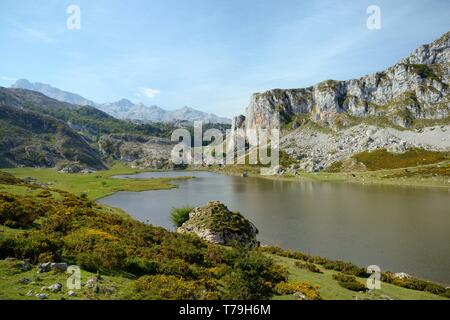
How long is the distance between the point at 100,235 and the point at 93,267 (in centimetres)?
654

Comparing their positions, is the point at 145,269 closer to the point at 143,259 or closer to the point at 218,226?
the point at 143,259

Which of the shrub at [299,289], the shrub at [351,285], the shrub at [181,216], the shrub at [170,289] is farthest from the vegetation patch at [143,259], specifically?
the shrub at [181,216]

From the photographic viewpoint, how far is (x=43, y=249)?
22312mm

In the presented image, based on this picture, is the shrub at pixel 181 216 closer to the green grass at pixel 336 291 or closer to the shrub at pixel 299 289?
the green grass at pixel 336 291

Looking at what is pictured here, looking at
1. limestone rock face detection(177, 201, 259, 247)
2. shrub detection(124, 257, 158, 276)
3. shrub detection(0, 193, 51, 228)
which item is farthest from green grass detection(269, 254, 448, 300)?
shrub detection(0, 193, 51, 228)

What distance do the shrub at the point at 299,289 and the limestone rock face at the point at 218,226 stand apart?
1812cm

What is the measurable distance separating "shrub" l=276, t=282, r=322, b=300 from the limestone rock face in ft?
59.4

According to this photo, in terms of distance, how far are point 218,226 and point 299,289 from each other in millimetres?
22757

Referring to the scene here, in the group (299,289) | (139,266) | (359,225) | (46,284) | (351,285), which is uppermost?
(46,284)

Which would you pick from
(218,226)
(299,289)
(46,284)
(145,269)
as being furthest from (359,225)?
(46,284)

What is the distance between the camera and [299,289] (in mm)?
22984

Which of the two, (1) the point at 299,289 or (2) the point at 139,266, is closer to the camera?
(1) the point at 299,289

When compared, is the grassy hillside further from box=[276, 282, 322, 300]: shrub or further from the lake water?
the lake water

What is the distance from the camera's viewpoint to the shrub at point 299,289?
2193cm
